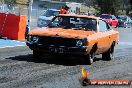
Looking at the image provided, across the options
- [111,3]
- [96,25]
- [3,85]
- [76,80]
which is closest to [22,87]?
[3,85]

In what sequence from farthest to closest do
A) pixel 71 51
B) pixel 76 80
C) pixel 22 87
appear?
pixel 71 51, pixel 76 80, pixel 22 87

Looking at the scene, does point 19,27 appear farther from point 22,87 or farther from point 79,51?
point 22,87

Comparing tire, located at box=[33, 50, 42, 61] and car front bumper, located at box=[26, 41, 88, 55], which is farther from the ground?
car front bumper, located at box=[26, 41, 88, 55]

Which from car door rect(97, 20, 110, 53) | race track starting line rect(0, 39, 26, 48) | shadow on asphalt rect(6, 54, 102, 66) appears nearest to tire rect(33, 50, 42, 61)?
shadow on asphalt rect(6, 54, 102, 66)

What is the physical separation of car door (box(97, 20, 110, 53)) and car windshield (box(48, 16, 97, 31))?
330mm

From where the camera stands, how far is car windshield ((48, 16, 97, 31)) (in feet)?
45.1

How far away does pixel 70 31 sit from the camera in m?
13.1

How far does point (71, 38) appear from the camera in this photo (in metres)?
12.5

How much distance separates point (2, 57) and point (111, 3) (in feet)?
185

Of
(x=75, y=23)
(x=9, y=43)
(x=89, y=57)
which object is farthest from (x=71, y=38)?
(x=9, y=43)

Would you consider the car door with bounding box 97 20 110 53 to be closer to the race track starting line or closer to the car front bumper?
the car front bumper

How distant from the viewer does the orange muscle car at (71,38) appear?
12.5 meters

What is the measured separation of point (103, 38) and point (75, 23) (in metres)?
1.03

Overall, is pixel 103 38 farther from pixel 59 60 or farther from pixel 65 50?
pixel 65 50
